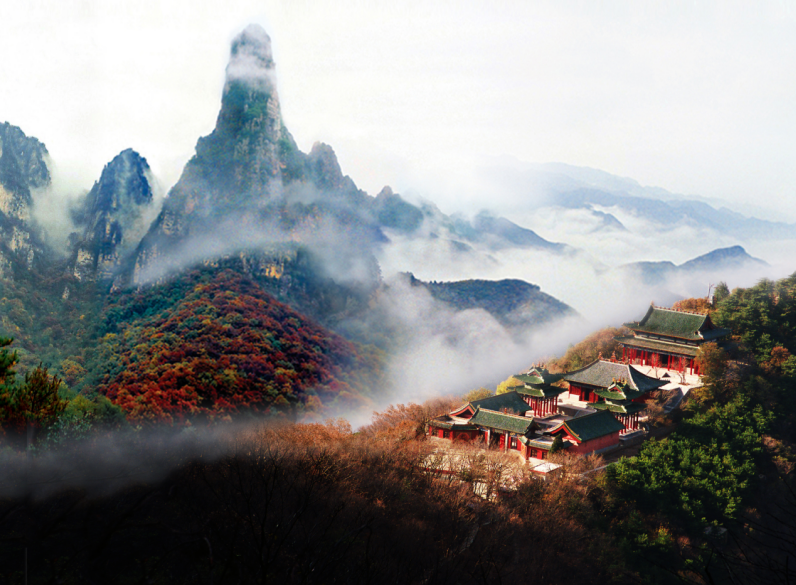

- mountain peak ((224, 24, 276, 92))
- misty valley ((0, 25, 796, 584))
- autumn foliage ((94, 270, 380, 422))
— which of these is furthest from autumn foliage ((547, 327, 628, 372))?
mountain peak ((224, 24, 276, 92))

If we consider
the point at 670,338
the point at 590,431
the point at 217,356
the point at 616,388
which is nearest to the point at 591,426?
the point at 590,431

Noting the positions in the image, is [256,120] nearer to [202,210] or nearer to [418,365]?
[202,210]

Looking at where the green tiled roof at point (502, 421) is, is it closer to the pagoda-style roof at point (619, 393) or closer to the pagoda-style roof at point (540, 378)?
the pagoda-style roof at point (540, 378)

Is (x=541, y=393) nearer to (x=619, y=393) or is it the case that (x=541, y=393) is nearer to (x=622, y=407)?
(x=619, y=393)

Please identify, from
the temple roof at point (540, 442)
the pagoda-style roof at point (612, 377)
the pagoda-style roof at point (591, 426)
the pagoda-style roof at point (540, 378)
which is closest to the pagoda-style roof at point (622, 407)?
the pagoda-style roof at point (612, 377)

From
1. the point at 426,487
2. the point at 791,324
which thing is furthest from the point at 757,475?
the point at 426,487
